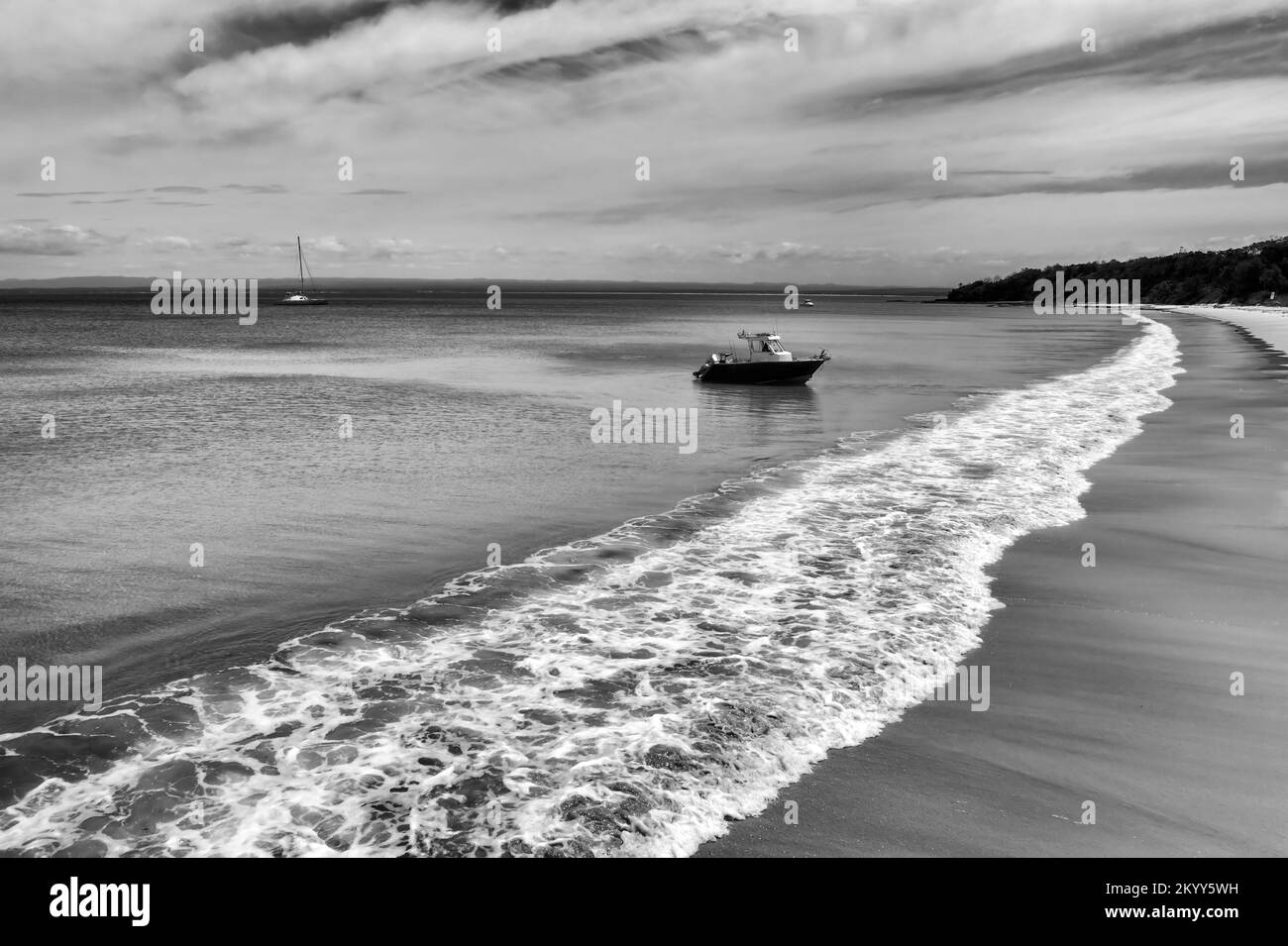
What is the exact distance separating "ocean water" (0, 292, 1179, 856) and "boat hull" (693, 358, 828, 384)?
43.5 ft

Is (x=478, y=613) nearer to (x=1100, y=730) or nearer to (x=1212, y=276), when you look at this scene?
(x=1100, y=730)

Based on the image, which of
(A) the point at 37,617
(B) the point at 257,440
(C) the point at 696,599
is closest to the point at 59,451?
(B) the point at 257,440

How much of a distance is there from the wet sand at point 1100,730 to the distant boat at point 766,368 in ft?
94.1

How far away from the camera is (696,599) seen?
36.8ft

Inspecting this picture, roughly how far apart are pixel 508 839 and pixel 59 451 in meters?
23.4

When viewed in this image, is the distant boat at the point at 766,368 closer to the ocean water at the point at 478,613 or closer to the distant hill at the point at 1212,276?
the ocean water at the point at 478,613

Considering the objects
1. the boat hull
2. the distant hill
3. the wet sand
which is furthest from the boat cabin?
the distant hill

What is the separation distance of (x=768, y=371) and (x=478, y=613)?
3342 cm

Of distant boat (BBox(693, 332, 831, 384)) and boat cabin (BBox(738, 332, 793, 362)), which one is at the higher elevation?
boat cabin (BBox(738, 332, 793, 362))

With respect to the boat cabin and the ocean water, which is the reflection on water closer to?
the boat cabin

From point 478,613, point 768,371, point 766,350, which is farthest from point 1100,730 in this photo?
point 766,350

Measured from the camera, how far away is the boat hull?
42.2 metres

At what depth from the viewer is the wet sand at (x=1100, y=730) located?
6074 millimetres

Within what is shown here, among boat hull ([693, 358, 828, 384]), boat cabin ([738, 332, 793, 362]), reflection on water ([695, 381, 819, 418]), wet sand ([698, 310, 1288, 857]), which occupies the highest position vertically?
boat cabin ([738, 332, 793, 362])
